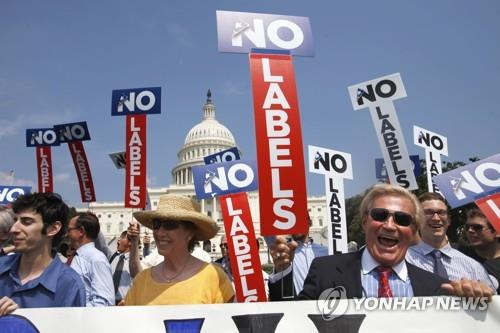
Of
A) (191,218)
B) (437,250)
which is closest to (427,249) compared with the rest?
(437,250)

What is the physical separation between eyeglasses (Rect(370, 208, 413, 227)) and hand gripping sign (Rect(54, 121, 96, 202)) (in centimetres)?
765

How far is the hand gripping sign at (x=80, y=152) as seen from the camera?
949cm

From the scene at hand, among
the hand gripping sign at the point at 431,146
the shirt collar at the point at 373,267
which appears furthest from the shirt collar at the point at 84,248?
the hand gripping sign at the point at 431,146

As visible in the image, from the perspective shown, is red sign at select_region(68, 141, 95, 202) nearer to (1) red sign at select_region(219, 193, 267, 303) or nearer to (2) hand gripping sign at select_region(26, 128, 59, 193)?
(2) hand gripping sign at select_region(26, 128, 59, 193)

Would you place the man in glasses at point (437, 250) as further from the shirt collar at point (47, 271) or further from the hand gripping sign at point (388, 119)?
the shirt collar at point (47, 271)

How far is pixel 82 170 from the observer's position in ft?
31.1

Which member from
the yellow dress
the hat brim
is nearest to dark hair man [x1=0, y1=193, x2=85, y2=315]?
the yellow dress

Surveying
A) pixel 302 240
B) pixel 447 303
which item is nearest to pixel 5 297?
pixel 447 303

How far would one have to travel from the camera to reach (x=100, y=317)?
3.06 meters

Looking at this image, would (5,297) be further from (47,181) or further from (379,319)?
(47,181)

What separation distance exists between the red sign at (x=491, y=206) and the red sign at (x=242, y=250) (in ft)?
7.57

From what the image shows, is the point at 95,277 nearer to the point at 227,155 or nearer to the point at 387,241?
the point at 387,241

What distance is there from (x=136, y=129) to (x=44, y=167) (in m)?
3.89

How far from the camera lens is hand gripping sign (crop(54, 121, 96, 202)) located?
9492 mm
